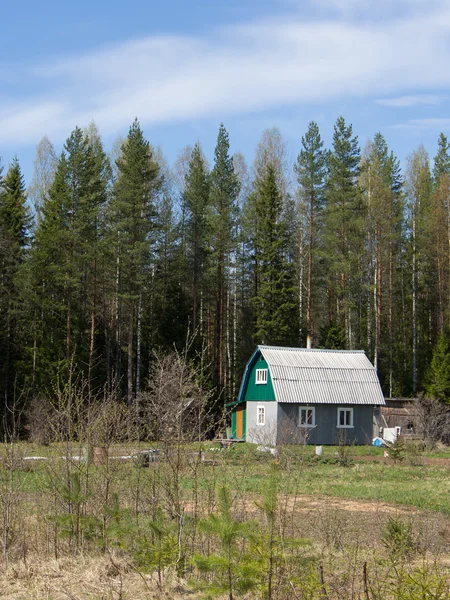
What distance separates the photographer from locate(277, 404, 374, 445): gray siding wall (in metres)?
33.7

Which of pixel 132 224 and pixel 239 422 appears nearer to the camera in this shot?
pixel 132 224

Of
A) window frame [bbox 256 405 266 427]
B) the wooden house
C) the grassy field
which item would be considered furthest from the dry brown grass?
window frame [bbox 256 405 266 427]

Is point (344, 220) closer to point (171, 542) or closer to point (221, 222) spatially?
point (221, 222)

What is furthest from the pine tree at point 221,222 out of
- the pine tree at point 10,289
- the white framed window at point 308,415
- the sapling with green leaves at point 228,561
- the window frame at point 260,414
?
the sapling with green leaves at point 228,561

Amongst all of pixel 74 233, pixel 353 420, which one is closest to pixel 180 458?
pixel 353 420

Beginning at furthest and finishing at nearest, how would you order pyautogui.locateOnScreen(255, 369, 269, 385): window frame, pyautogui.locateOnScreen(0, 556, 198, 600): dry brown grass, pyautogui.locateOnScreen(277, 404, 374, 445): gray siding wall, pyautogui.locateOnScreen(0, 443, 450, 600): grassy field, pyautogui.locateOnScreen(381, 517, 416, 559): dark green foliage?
pyautogui.locateOnScreen(255, 369, 269, 385): window frame
pyautogui.locateOnScreen(277, 404, 374, 445): gray siding wall
pyautogui.locateOnScreen(381, 517, 416, 559): dark green foliage
pyautogui.locateOnScreen(0, 556, 198, 600): dry brown grass
pyautogui.locateOnScreen(0, 443, 450, 600): grassy field

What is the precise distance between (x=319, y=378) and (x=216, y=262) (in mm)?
11033

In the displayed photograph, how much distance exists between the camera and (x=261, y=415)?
35406 millimetres

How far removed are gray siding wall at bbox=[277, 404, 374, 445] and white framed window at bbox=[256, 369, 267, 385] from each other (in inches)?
82.5

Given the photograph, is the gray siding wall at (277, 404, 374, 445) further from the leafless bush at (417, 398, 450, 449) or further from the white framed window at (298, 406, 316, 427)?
the leafless bush at (417, 398, 450, 449)

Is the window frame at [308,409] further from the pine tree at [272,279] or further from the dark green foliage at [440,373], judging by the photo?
the pine tree at [272,279]

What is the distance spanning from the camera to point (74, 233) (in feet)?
124

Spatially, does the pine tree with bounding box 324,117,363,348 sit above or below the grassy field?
above

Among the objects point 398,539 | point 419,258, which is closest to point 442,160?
point 419,258
